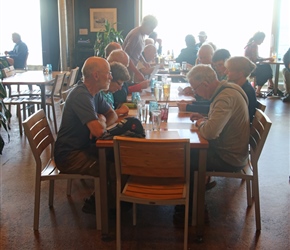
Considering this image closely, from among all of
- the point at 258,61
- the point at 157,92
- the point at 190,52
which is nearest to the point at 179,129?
the point at 157,92

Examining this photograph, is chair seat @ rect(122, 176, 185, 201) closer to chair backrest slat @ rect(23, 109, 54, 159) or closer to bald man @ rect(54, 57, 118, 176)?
bald man @ rect(54, 57, 118, 176)

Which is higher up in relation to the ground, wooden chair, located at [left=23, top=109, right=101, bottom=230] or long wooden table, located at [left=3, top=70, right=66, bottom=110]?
long wooden table, located at [left=3, top=70, right=66, bottom=110]

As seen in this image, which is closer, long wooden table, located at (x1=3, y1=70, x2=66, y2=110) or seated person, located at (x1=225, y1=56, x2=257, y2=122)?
seated person, located at (x1=225, y1=56, x2=257, y2=122)

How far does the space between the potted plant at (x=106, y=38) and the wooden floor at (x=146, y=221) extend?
495 centimetres

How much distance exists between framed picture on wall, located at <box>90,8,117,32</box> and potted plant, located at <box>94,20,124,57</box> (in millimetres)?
220

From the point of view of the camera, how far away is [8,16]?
10.2 m

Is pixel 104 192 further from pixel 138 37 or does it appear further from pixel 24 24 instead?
pixel 24 24

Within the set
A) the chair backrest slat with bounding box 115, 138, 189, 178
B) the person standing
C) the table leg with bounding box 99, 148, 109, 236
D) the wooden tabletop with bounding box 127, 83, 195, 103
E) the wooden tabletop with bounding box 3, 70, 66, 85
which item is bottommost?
the table leg with bounding box 99, 148, 109, 236

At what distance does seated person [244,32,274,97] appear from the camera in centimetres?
777

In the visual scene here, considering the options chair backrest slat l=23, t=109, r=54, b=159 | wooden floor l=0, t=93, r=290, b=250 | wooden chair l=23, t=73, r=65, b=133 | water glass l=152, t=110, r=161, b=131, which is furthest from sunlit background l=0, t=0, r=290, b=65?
water glass l=152, t=110, r=161, b=131

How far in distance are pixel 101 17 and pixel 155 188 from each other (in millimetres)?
7204

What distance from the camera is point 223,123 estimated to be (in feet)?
7.95

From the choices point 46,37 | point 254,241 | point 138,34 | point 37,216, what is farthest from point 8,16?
point 254,241

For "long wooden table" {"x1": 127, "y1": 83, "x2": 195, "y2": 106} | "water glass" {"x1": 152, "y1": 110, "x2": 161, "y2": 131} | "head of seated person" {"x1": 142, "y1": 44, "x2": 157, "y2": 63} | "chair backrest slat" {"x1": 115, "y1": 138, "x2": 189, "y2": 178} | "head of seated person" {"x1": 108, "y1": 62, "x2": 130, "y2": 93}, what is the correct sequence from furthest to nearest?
"head of seated person" {"x1": 142, "y1": 44, "x2": 157, "y2": 63} → "long wooden table" {"x1": 127, "y1": 83, "x2": 195, "y2": 106} → "head of seated person" {"x1": 108, "y1": 62, "x2": 130, "y2": 93} → "water glass" {"x1": 152, "y1": 110, "x2": 161, "y2": 131} → "chair backrest slat" {"x1": 115, "y1": 138, "x2": 189, "y2": 178}
